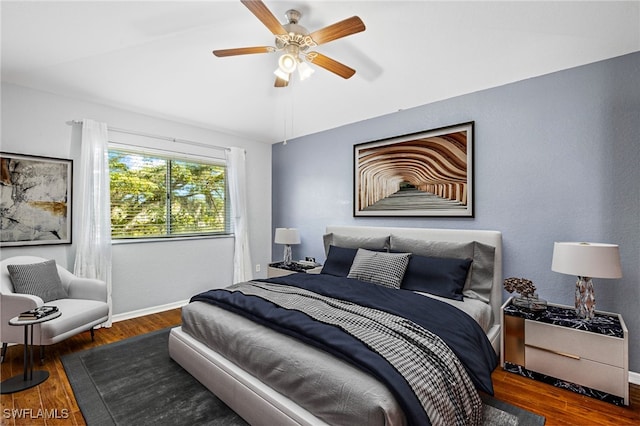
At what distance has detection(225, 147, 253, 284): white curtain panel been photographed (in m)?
4.71

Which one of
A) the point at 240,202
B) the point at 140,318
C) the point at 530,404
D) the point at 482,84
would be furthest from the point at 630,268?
the point at 140,318

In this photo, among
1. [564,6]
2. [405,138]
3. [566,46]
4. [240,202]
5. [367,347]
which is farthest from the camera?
[240,202]

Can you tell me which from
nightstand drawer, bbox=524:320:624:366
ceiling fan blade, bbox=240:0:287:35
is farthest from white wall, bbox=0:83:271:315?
nightstand drawer, bbox=524:320:624:366

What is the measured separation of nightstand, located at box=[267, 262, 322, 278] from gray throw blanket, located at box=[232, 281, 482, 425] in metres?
1.99

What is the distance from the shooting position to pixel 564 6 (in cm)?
189

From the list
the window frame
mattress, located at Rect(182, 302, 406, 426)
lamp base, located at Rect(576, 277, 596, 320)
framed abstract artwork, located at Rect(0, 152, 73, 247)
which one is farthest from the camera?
the window frame

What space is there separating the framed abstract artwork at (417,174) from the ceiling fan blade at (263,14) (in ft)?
7.03

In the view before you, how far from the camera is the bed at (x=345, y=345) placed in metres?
1.44

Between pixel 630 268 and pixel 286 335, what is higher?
pixel 630 268

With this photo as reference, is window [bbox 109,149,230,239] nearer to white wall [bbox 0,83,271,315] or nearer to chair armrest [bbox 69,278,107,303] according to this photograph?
white wall [bbox 0,83,271,315]

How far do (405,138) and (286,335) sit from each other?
2695 mm

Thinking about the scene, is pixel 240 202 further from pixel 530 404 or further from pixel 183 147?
pixel 530 404

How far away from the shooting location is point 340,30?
1842 millimetres

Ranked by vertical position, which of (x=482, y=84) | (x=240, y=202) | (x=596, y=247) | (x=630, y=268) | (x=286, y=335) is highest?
(x=482, y=84)
